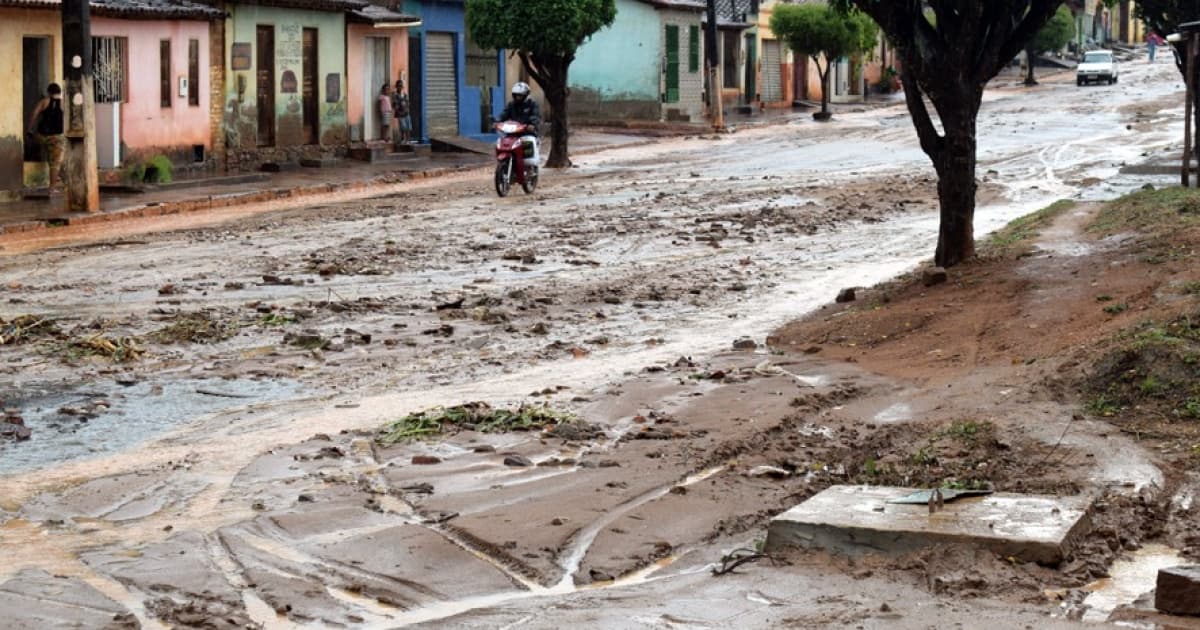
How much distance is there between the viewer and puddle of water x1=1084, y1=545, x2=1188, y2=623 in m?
6.32

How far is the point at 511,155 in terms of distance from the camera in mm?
24609

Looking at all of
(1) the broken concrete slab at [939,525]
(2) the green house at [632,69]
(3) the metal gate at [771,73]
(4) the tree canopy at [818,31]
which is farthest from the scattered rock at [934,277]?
(3) the metal gate at [771,73]

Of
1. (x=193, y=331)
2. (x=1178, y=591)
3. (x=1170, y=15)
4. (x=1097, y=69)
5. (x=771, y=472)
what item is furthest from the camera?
(x=1097, y=69)

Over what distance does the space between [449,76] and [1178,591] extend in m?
35.1

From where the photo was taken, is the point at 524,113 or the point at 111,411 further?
the point at 524,113

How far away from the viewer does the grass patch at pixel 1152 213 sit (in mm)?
16578

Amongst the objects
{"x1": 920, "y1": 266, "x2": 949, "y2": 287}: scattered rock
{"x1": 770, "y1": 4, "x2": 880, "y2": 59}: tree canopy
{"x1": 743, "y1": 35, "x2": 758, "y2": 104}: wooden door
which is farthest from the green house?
{"x1": 920, "y1": 266, "x2": 949, "y2": 287}: scattered rock

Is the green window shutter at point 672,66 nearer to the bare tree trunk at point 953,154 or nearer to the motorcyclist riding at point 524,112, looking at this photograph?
the motorcyclist riding at point 524,112

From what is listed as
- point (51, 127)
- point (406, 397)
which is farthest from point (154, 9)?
point (406, 397)

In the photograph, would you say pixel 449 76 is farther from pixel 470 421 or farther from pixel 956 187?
pixel 470 421

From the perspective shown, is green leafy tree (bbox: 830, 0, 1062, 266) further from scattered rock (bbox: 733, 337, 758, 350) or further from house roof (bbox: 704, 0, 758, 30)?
house roof (bbox: 704, 0, 758, 30)

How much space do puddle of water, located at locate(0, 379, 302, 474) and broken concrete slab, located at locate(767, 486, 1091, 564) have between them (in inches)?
162

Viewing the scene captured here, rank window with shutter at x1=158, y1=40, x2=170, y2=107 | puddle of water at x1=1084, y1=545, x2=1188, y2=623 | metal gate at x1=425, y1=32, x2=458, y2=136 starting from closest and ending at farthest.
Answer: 1. puddle of water at x1=1084, y1=545, x2=1188, y2=623
2. window with shutter at x1=158, y1=40, x2=170, y2=107
3. metal gate at x1=425, y1=32, x2=458, y2=136

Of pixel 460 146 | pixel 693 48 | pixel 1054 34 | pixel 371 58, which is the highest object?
pixel 1054 34
